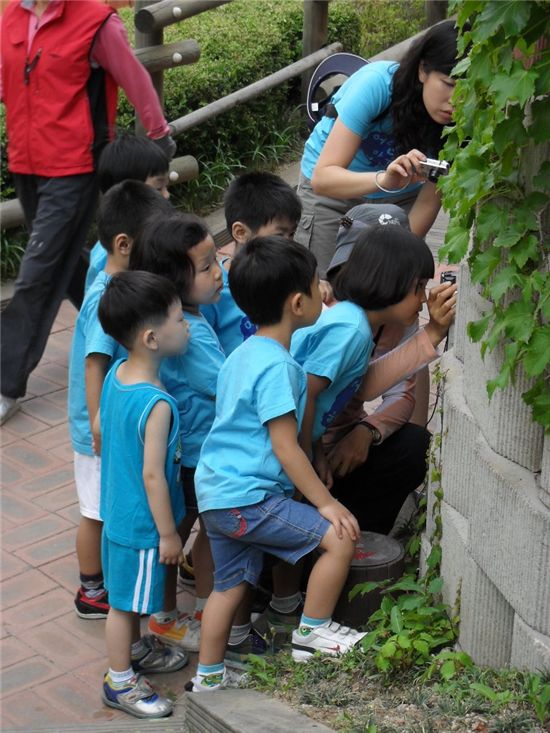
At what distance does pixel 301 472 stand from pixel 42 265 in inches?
100

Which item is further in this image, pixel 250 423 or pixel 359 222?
pixel 359 222

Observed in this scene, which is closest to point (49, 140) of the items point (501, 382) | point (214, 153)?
point (214, 153)

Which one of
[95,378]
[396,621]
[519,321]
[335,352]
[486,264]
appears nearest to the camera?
[519,321]

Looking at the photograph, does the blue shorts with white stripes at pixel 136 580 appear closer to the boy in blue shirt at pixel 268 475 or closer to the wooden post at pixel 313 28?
the boy in blue shirt at pixel 268 475

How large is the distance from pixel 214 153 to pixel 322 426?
4545 millimetres

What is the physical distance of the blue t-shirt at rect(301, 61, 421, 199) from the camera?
405cm

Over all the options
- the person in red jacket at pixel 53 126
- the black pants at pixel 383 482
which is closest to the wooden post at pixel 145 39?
the person in red jacket at pixel 53 126

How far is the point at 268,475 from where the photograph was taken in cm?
324

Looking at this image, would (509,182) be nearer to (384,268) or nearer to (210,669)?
(384,268)

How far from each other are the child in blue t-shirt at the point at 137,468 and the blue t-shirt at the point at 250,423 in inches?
6.9

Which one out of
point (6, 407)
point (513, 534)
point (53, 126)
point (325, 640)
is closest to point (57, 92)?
point (53, 126)

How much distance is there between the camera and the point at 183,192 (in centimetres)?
740

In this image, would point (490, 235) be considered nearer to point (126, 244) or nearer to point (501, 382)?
point (501, 382)

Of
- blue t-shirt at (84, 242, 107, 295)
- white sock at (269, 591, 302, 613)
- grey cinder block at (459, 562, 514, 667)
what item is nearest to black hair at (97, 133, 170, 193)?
blue t-shirt at (84, 242, 107, 295)
